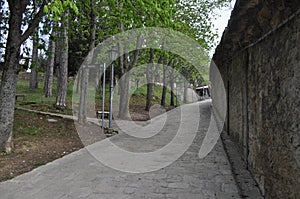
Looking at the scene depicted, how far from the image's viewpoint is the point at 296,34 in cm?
251

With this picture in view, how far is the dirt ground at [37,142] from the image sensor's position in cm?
593

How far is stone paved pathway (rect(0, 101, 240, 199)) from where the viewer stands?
163 inches

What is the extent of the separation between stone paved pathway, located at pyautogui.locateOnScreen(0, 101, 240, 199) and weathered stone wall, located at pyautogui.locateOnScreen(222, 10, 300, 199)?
796 millimetres

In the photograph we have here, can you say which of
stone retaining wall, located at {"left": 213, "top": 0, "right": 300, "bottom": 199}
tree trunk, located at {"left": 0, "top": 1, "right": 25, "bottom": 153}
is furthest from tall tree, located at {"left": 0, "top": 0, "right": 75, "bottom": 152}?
stone retaining wall, located at {"left": 213, "top": 0, "right": 300, "bottom": 199}

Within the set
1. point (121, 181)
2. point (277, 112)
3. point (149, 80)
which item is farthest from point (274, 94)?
point (149, 80)

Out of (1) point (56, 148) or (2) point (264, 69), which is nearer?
(2) point (264, 69)

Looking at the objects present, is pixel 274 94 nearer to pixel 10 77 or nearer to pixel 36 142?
pixel 10 77

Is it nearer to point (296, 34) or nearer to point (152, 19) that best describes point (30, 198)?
point (296, 34)

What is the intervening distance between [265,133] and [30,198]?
3.48 metres

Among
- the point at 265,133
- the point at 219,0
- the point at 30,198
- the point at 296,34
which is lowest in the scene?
the point at 30,198

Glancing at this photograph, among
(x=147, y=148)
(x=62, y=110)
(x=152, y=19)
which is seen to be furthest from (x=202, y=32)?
(x=147, y=148)

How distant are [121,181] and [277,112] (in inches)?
114

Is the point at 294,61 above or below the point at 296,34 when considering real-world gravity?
below

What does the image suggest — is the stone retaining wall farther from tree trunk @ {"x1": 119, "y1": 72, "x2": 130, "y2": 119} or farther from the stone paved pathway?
tree trunk @ {"x1": 119, "y1": 72, "x2": 130, "y2": 119}
